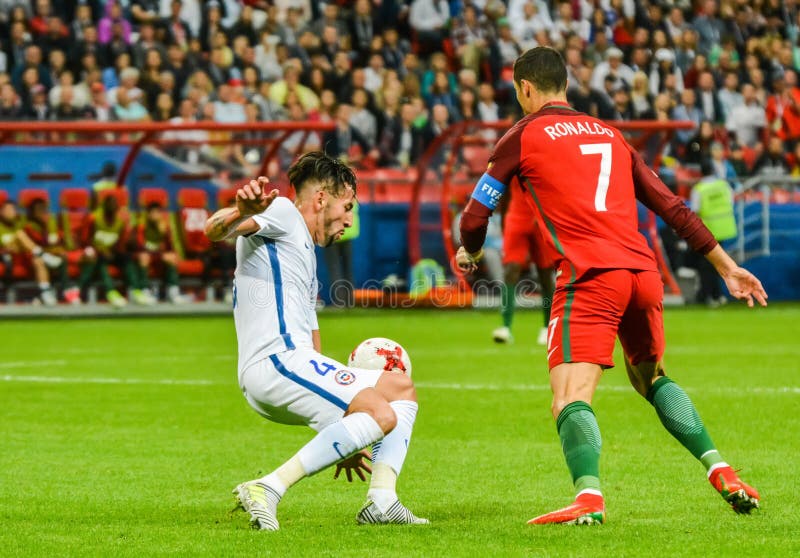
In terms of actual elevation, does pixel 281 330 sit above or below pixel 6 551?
above

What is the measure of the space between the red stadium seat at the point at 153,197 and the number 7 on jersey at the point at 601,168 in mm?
16530

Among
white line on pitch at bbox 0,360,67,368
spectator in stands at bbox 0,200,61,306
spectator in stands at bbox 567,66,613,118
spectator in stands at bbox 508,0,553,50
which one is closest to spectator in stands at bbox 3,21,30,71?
spectator in stands at bbox 0,200,61,306

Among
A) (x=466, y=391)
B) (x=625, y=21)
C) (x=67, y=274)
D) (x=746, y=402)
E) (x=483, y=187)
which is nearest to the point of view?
(x=483, y=187)

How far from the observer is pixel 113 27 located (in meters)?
24.0

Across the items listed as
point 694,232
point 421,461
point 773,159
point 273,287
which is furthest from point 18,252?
point 694,232

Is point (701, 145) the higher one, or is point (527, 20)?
point (527, 20)

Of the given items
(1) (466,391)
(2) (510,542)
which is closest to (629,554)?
(2) (510,542)

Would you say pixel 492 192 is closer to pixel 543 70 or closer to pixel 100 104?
pixel 543 70

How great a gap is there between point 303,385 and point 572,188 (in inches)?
53.9

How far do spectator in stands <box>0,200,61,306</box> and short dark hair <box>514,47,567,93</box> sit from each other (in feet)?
52.4

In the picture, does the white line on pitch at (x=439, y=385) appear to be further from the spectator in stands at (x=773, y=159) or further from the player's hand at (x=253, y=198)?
the spectator in stands at (x=773, y=159)

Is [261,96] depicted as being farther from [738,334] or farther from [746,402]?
[746,402]

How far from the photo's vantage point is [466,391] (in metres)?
11.6

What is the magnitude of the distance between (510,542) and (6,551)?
185 cm
